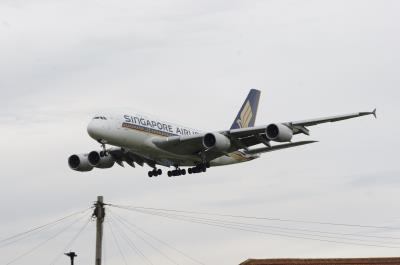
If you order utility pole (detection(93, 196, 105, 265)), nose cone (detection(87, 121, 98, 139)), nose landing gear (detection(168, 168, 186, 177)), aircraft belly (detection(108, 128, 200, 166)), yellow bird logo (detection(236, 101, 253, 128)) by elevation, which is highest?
yellow bird logo (detection(236, 101, 253, 128))

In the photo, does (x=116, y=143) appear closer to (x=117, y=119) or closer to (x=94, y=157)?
(x=117, y=119)

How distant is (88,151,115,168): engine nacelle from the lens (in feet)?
210

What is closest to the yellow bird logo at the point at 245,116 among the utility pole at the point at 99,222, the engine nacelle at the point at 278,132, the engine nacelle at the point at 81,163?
the engine nacelle at the point at 278,132

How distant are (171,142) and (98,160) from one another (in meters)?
8.26

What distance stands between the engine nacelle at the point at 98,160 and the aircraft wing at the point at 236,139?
23.3 feet

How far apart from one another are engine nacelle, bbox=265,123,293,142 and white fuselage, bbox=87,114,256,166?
6174mm

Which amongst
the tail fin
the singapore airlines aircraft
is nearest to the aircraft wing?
the singapore airlines aircraft

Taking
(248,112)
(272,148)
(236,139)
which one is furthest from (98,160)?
(248,112)

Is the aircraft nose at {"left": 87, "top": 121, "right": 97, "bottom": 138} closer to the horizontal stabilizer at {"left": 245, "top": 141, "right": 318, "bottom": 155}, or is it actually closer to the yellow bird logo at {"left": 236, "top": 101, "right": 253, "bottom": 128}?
the horizontal stabilizer at {"left": 245, "top": 141, "right": 318, "bottom": 155}

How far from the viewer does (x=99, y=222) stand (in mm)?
38438

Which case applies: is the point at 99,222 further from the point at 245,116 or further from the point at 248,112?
the point at 248,112

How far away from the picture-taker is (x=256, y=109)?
7500 cm

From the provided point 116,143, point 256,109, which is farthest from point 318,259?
point 256,109

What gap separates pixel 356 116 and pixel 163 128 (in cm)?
1329
